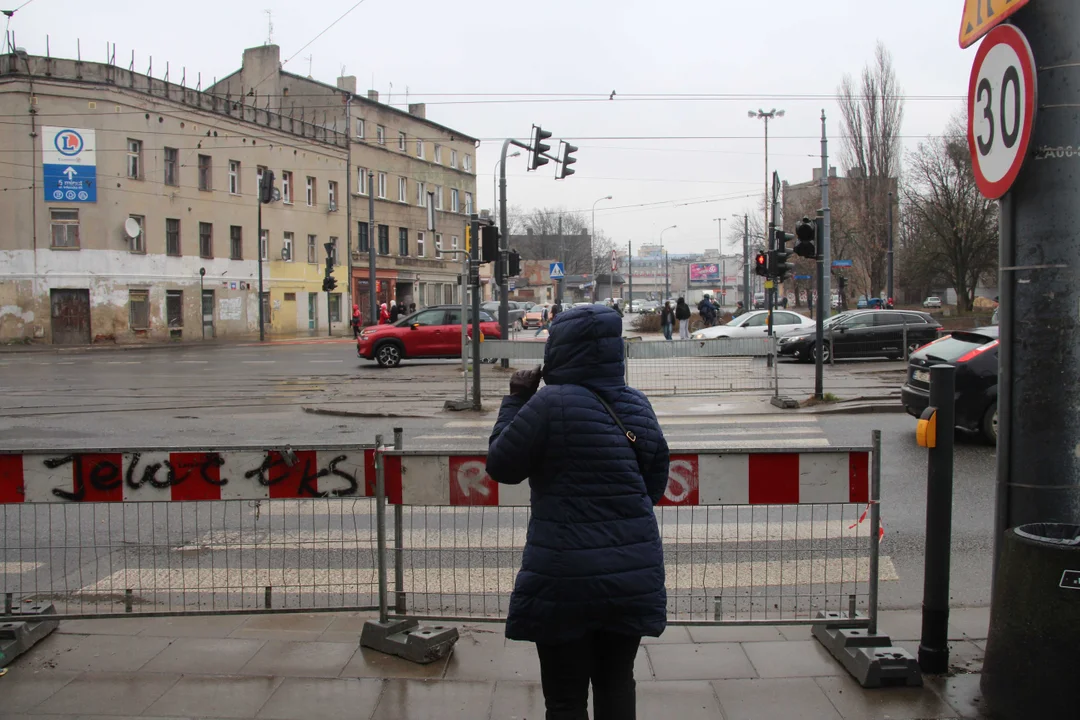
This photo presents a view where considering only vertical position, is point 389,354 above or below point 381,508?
below

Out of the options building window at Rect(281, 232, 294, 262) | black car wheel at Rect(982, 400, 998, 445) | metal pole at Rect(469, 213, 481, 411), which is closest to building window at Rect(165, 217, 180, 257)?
building window at Rect(281, 232, 294, 262)

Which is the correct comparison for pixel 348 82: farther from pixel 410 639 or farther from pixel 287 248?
pixel 410 639

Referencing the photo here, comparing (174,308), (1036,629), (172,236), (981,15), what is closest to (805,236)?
(981,15)

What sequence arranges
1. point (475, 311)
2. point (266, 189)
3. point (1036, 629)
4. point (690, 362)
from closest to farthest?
point (1036, 629), point (475, 311), point (690, 362), point (266, 189)

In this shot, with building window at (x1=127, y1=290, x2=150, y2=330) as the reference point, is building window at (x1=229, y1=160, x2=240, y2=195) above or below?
above

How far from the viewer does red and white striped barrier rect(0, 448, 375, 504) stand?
457cm

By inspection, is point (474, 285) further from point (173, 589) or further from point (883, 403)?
point (173, 589)

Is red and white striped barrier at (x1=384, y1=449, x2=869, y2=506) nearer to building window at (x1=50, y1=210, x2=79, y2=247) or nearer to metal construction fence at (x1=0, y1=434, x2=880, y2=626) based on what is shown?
metal construction fence at (x1=0, y1=434, x2=880, y2=626)

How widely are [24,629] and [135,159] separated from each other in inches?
1473

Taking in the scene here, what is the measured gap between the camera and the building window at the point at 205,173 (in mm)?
41500

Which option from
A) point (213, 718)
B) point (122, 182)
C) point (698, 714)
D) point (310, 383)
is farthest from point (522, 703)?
point (122, 182)

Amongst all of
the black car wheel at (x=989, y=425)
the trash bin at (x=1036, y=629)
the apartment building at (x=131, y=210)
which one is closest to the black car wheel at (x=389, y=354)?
the black car wheel at (x=989, y=425)

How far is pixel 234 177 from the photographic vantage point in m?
43.6

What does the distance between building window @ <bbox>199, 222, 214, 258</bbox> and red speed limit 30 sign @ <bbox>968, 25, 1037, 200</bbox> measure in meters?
41.3
